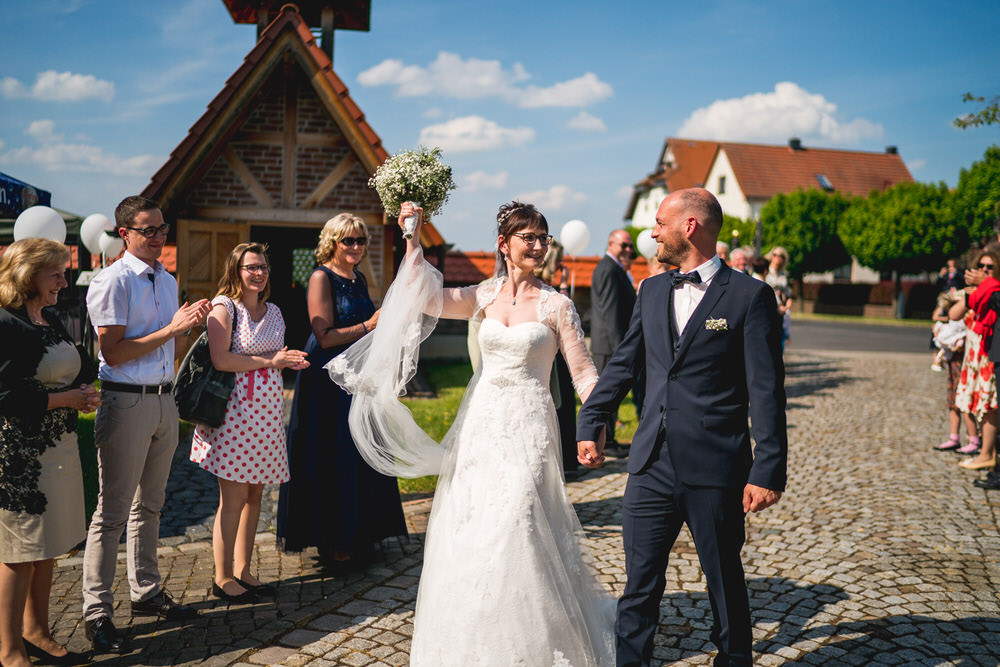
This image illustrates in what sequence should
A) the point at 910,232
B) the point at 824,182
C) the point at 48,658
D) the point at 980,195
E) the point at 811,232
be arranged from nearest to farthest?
the point at 48,658 → the point at 980,195 → the point at 910,232 → the point at 811,232 → the point at 824,182

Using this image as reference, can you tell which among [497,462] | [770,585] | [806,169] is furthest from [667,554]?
[806,169]

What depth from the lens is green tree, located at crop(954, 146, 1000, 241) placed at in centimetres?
3581

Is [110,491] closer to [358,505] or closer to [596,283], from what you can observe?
[358,505]

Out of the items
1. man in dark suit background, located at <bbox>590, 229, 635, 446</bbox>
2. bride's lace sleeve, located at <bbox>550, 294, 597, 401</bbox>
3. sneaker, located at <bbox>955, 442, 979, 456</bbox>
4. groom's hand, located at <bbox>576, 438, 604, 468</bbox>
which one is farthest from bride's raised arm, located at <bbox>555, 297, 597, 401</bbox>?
sneaker, located at <bbox>955, 442, 979, 456</bbox>

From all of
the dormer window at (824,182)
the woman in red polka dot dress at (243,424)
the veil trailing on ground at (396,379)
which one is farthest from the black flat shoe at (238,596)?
the dormer window at (824,182)

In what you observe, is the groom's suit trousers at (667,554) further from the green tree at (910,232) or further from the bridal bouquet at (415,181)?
the green tree at (910,232)

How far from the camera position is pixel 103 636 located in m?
3.71

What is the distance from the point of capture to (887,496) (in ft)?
22.7

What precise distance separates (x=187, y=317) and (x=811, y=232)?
47.4 meters

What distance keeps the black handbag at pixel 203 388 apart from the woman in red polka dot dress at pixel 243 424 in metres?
0.07

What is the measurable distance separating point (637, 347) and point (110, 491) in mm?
2740

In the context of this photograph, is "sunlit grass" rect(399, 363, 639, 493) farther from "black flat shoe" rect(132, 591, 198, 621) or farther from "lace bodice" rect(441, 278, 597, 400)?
"lace bodice" rect(441, 278, 597, 400)

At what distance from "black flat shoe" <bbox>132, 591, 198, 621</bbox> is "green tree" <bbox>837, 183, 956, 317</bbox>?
42293 mm

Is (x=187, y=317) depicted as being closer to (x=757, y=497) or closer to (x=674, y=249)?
(x=674, y=249)
